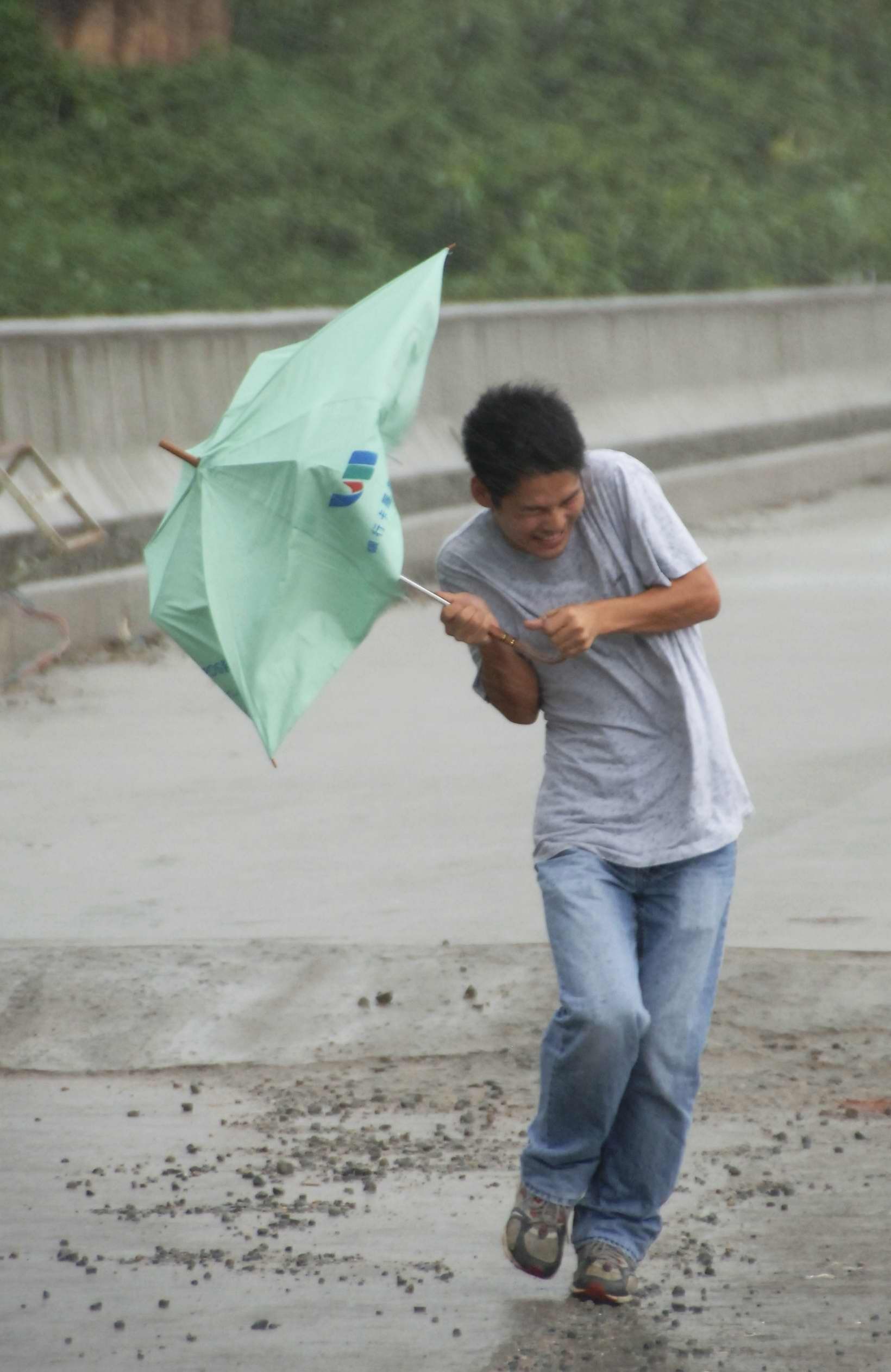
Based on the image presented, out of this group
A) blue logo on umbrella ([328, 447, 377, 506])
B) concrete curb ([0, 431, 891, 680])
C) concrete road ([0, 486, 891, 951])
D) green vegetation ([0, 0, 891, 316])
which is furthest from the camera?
green vegetation ([0, 0, 891, 316])

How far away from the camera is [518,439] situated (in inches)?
160

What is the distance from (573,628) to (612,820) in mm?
406

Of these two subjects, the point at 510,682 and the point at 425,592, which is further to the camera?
the point at 425,592

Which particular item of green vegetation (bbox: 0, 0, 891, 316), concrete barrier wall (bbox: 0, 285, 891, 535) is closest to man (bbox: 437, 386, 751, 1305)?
concrete barrier wall (bbox: 0, 285, 891, 535)

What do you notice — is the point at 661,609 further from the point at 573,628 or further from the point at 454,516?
the point at 454,516

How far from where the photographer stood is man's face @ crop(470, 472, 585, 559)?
409 cm

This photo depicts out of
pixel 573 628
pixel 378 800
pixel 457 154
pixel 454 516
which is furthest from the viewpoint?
pixel 457 154

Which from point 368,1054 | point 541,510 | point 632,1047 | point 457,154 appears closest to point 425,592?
point 541,510

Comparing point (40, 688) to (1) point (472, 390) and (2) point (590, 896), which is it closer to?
(1) point (472, 390)

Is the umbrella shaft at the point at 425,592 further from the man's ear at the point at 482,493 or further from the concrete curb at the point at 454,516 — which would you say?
the concrete curb at the point at 454,516

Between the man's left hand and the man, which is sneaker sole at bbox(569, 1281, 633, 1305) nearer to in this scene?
the man

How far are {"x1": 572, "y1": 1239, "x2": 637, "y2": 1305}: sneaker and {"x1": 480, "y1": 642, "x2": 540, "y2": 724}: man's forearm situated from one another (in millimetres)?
957

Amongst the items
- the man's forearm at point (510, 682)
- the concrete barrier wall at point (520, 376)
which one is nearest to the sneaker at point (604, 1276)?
the man's forearm at point (510, 682)

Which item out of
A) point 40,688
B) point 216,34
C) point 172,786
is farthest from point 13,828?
point 216,34
